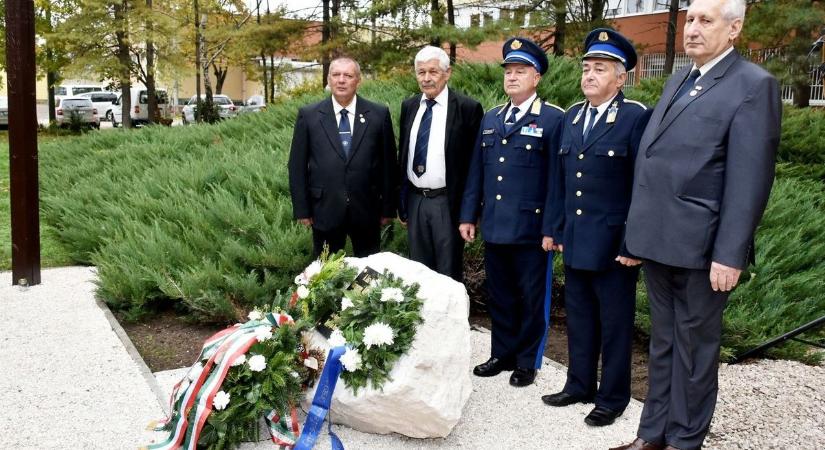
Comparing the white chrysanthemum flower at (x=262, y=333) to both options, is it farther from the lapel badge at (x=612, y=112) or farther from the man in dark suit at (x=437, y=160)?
the lapel badge at (x=612, y=112)

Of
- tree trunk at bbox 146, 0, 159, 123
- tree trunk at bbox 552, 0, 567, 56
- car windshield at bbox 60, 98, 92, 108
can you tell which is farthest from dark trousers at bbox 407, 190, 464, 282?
car windshield at bbox 60, 98, 92, 108

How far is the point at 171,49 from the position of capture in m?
23.9

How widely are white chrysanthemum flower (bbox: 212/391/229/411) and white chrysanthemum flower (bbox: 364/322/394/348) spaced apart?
2.18 feet

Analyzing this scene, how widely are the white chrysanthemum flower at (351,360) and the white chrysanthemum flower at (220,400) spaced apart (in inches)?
21.1

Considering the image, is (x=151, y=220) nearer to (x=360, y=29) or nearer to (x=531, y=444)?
(x=531, y=444)

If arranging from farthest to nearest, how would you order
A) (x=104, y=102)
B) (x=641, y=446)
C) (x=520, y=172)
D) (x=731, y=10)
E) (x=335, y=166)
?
(x=104, y=102) → (x=335, y=166) → (x=520, y=172) → (x=641, y=446) → (x=731, y=10)

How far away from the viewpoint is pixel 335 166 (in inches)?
180

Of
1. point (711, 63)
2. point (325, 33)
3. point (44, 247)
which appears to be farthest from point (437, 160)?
point (325, 33)

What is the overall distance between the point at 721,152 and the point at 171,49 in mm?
23562

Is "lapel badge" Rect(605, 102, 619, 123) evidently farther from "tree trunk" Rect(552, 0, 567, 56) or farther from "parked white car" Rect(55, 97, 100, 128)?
"parked white car" Rect(55, 97, 100, 128)

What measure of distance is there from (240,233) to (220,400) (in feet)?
9.75

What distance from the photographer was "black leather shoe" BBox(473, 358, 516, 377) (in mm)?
4266

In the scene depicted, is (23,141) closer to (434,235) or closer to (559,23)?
(434,235)

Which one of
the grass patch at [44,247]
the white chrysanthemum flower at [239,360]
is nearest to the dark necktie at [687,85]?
the white chrysanthemum flower at [239,360]
